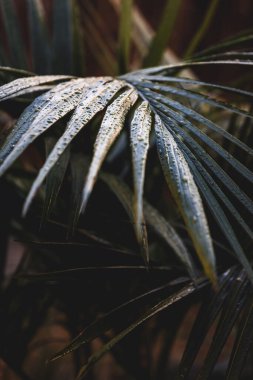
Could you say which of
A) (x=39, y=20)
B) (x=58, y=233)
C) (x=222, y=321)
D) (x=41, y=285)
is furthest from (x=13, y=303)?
(x=39, y=20)

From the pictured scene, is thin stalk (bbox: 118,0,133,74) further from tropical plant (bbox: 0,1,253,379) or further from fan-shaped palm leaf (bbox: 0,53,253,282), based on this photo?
fan-shaped palm leaf (bbox: 0,53,253,282)

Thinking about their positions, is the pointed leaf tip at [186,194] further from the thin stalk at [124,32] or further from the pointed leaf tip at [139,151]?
the thin stalk at [124,32]

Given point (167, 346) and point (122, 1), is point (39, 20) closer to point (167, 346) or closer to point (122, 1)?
point (122, 1)

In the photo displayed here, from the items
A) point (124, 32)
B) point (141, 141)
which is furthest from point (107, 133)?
point (124, 32)

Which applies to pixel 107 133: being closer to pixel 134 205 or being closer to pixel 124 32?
pixel 134 205

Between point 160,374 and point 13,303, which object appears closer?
point 13,303

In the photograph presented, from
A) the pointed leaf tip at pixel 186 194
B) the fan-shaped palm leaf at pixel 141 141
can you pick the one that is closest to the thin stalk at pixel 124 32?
the fan-shaped palm leaf at pixel 141 141

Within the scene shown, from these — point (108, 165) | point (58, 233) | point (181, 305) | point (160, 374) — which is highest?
point (108, 165)

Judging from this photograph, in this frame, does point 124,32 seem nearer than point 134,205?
No
